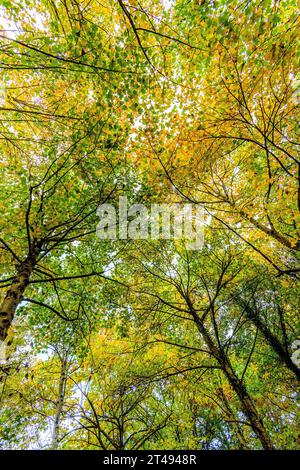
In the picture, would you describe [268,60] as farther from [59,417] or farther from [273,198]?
[59,417]

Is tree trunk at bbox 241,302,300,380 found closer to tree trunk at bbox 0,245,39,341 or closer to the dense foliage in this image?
the dense foliage

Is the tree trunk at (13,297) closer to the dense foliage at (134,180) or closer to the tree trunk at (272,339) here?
the dense foliage at (134,180)

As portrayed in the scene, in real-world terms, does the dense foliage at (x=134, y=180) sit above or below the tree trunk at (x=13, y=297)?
above

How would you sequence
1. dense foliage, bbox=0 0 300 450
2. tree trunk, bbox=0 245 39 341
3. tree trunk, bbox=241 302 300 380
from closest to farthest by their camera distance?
tree trunk, bbox=0 245 39 341 < dense foliage, bbox=0 0 300 450 < tree trunk, bbox=241 302 300 380

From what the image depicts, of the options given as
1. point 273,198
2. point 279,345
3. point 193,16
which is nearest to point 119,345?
point 279,345

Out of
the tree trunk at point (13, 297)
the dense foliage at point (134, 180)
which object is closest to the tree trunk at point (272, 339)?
the dense foliage at point (134, 180)

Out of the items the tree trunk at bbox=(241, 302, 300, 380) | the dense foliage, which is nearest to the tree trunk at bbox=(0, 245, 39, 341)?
the dense foliage

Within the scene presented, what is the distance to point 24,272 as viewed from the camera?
12.6 ft

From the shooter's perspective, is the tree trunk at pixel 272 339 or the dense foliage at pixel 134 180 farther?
the tree trunk at pixel 272 339

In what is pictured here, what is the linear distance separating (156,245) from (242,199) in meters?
3.32

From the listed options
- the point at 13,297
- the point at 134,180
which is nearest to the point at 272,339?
the point at 134,180

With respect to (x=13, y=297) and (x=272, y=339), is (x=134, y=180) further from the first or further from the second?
(x=272, y=339)

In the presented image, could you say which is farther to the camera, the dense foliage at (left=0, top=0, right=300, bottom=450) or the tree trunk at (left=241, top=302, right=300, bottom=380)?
the tree trunk at (left=241, top=302, right=300, bottom=380)
